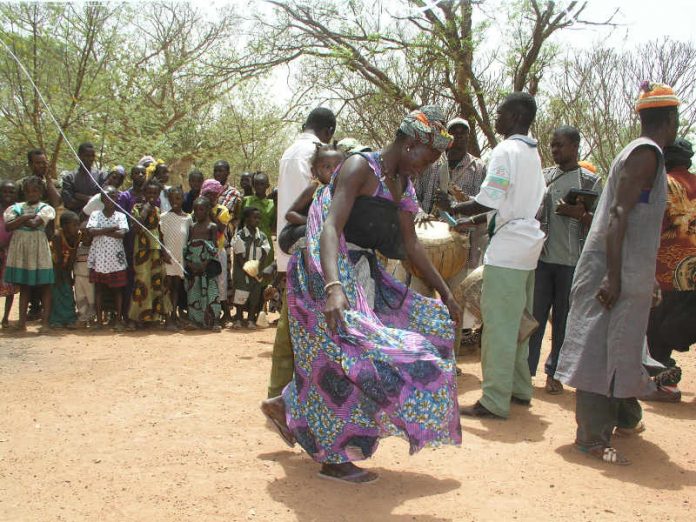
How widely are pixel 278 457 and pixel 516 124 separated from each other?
2606mm

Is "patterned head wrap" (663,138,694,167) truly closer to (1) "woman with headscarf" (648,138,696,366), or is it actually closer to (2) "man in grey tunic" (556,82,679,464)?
(1) "woman with headscarf" (648,138,696,366)

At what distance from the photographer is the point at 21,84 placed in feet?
45.9

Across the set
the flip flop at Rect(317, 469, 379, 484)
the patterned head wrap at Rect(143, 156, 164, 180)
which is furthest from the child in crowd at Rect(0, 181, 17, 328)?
the flip flop at Rect(317, 469, 379, 484)

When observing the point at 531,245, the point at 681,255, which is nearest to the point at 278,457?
the point at 531,245

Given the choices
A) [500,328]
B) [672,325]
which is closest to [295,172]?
[500,328]

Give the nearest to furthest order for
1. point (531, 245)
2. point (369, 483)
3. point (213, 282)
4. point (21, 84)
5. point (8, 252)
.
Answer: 1. point (369, 483)
2. point (531, 245)
3. point (8, 252)
4. point (213, 282)
5. point (21, 84)

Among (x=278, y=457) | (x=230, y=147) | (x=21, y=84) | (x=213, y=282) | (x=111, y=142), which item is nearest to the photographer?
(x=278, y=457)

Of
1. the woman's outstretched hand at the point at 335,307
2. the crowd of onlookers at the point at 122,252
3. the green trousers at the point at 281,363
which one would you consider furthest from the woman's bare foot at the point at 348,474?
the crowd of onlookers at the point at 122,252

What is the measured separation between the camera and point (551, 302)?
18.5 ft

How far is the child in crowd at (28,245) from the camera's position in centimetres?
756

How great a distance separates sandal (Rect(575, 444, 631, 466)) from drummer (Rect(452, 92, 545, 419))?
2.51 ft

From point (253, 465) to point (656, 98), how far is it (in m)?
2.88

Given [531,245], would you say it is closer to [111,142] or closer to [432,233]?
[432,233]

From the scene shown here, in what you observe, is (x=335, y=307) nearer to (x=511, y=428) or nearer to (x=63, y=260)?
(x=511, y=428)
